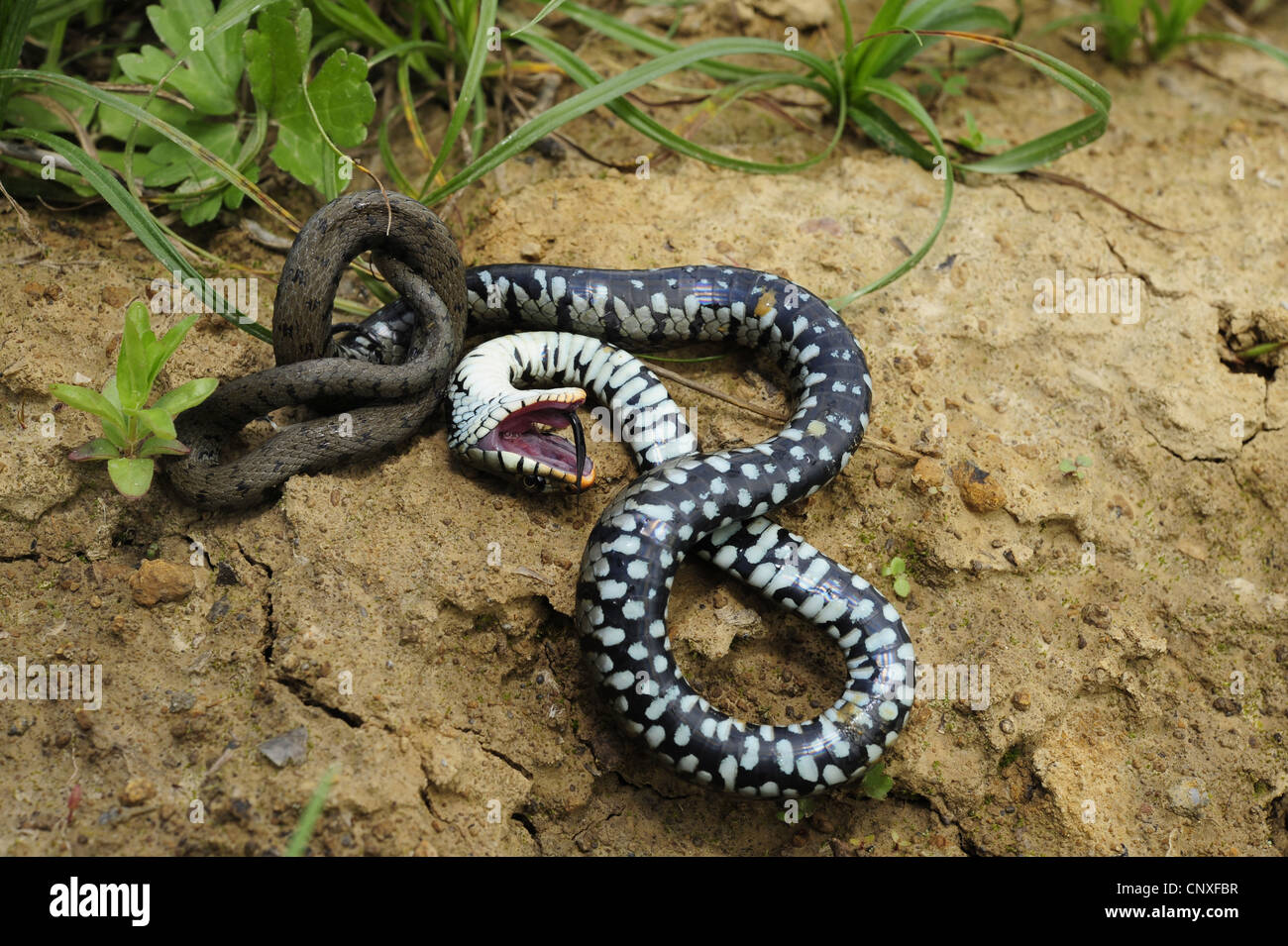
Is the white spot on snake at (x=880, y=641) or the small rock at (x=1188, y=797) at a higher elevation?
the white spot on snake at (x=880, y=641)

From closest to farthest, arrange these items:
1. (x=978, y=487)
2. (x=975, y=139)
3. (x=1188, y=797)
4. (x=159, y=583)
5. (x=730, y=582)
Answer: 1. (x=159, y=583)
2. (x=1188, y=797)
3. (x=730, y=582)
4. (x=978, y=487)
5. (x=975, y=139)

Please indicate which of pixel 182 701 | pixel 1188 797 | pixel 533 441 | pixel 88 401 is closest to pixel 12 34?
pixel 88 401

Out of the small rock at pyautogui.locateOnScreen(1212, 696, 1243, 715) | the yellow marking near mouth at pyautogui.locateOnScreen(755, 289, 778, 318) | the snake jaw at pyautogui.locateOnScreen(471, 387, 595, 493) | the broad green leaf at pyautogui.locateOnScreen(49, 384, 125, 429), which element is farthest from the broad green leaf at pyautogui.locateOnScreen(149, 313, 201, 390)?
the small rock at pyautogui.locateOnScreen(1212, 696, 1243, 715)

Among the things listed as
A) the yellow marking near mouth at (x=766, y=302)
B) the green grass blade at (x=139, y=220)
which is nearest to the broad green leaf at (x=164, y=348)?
the green grass blade at (x=139, y=220)

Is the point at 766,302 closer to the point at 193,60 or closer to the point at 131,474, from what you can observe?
the point at 131,474

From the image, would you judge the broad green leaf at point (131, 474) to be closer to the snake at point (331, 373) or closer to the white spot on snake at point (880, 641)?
the snake at point (331, 373)

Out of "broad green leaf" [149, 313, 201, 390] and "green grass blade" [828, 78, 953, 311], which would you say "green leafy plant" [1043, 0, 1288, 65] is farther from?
"broad green leaf" [149, 313, 201, 390]

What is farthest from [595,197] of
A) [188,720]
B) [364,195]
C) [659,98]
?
[188,720]
